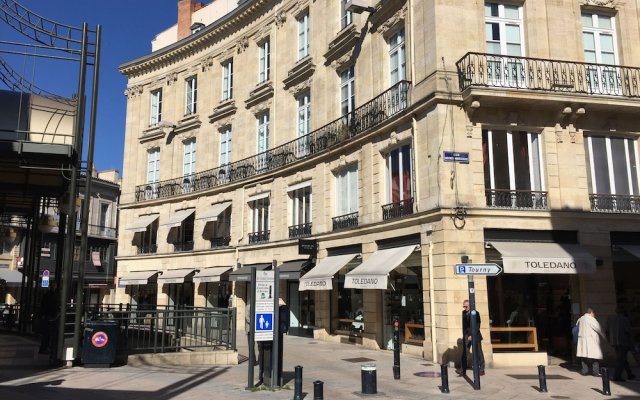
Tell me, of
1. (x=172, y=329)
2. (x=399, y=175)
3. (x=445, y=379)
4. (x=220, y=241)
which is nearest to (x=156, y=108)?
(x=220, y=241)

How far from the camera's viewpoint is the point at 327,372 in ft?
41.0

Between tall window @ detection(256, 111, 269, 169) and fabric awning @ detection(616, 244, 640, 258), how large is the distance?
14999 millimetres

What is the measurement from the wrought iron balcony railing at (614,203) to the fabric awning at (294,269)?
32.6 feet

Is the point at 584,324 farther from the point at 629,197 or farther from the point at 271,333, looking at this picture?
the point at 271,333

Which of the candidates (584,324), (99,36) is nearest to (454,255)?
(584,324)

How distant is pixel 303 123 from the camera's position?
2330 cm

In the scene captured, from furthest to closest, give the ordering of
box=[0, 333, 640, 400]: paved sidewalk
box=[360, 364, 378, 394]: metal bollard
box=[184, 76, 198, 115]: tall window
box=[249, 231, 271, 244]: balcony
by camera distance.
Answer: box=[184, 76, 198, 115]: tall window
box=[249, 231, 271, 244]: balcony
box=[360, 364, 378, 394]: metal bollard
box=[0, 333, 640, 400]: paved sidewalk

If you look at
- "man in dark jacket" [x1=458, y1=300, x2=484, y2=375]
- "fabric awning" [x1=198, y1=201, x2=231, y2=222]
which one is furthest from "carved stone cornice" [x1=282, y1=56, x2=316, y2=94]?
"man in dark jacket" [x1=458, y1=300, x2=484, y2=375]

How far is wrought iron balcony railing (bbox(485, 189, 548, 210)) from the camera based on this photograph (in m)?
14.8

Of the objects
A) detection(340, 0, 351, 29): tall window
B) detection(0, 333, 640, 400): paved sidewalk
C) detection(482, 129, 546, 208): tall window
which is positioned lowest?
detection(0, 333, 640, 400): paved sidewalk

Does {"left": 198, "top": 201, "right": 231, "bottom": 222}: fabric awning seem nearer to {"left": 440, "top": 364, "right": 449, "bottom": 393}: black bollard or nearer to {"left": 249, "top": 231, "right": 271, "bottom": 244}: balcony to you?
{"left": 249, "top": 231, "right": 271, "bottom": 244}: balcony

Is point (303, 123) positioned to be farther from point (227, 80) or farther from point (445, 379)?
point (445, 379)

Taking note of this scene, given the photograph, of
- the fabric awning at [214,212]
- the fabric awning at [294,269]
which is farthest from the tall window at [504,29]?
the fabric awning at [214,212]

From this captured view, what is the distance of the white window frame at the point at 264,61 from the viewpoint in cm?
2623
